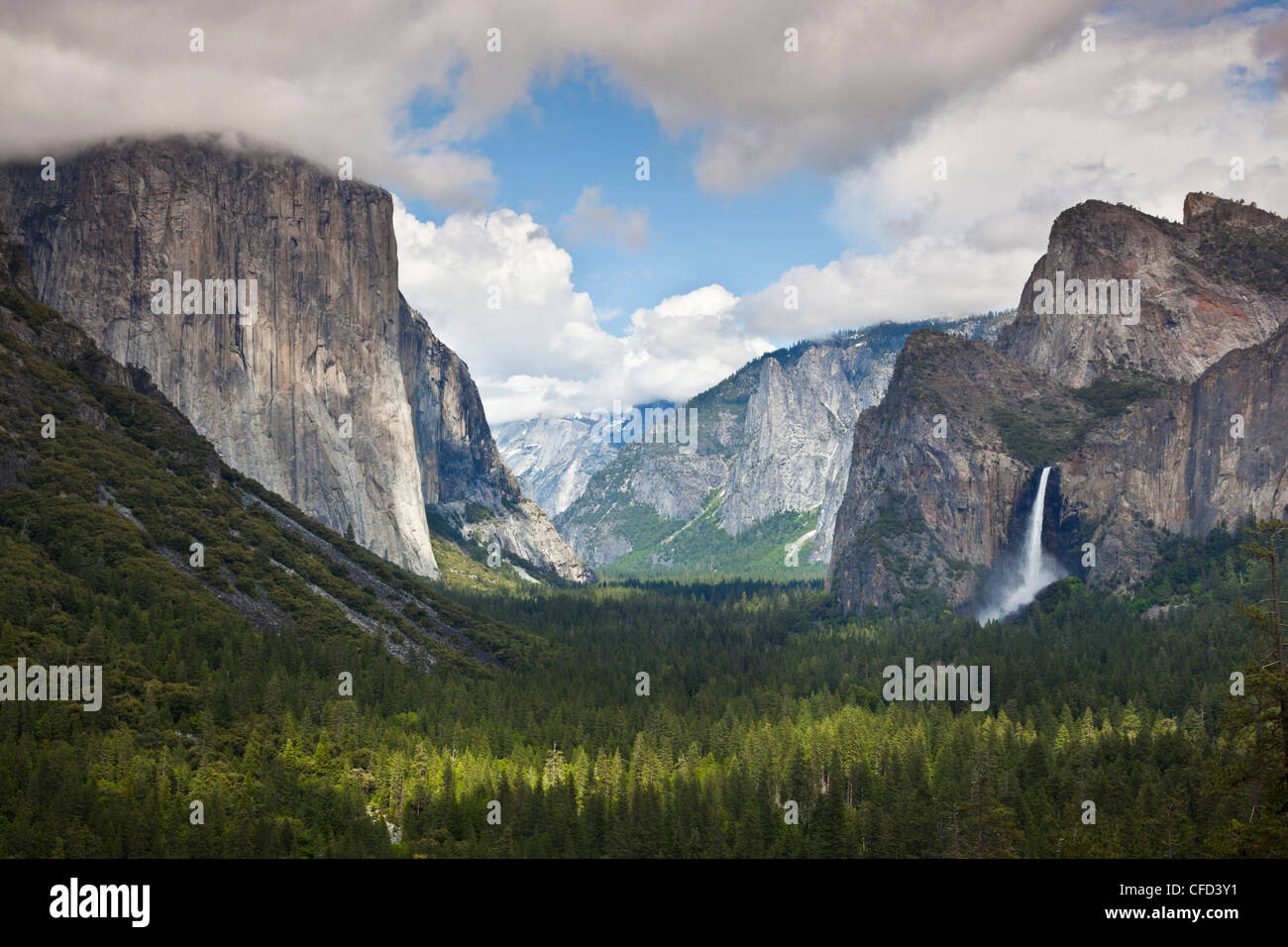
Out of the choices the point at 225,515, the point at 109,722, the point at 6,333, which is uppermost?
the point at 6,333

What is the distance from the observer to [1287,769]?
41.2 metres

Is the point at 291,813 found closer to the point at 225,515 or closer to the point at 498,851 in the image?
the point at 498,851

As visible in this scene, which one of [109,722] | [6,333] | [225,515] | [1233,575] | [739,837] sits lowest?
[739,837]

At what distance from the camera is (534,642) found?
191 meters

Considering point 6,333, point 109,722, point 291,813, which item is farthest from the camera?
point 6,333

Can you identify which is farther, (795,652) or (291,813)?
(795,652)

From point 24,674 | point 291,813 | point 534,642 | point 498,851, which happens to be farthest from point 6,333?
point 498,851

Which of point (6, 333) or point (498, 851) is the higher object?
point (6, 333)
